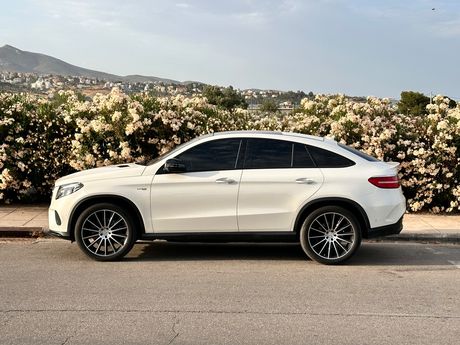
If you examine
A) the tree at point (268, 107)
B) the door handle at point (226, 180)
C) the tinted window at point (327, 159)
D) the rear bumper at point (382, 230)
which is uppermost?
the tree at point (268, 107)

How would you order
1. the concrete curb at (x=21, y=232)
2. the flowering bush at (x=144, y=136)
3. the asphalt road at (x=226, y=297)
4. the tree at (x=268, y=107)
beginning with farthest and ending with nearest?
the tree at (x=268, y=107) → the flowering bush at (x=144, y=136) → the concrete curb at (x=21, y=232) → the asphalt road at (x=226, y=297)

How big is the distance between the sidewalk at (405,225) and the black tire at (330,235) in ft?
7.23

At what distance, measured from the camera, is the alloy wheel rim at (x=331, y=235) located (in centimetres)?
741

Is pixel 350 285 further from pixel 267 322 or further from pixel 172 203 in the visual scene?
pixel 172 203

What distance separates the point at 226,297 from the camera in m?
6.05

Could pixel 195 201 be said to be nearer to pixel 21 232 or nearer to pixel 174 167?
pixel 174 167

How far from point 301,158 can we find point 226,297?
7.68ft

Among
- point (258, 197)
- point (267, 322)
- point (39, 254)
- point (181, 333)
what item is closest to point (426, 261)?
point (258, 197)

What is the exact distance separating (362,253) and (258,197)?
6.60ft

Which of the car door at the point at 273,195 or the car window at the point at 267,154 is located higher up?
the car window at the point at 267,154

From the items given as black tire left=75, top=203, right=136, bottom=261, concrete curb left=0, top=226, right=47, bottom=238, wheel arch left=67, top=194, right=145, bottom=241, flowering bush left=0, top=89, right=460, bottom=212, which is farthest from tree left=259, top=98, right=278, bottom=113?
black tire left=75, top=203, right=136, bottom=261

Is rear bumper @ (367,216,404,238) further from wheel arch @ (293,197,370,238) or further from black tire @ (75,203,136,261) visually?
black tire @ (75,203,136,261)

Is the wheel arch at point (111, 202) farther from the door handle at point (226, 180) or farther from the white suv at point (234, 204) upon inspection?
the door handle at point (226, 180)

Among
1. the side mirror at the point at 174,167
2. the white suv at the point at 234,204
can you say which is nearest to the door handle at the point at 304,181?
the white suv at the point at 234,204
